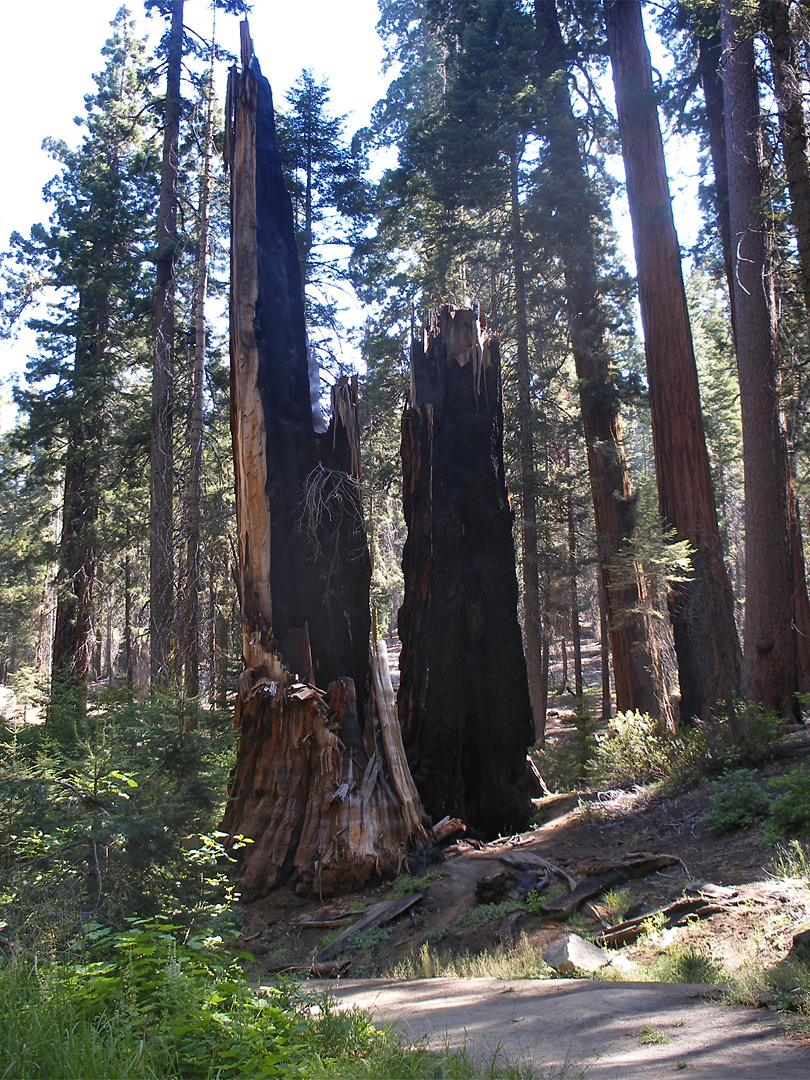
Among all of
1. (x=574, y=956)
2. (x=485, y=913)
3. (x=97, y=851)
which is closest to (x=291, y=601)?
(x=485, y=913)

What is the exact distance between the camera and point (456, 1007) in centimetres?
418

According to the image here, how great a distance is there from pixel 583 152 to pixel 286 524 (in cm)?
1350

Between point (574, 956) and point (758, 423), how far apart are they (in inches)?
372

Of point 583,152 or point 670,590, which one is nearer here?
point 670,590

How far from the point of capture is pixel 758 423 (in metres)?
11.6

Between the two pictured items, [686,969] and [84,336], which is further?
[84,336]

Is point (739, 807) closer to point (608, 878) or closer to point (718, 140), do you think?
point (608, 878)

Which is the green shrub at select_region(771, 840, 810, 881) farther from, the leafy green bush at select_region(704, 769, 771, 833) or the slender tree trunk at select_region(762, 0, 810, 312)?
the slender tree trunk at select_region(762, 0, 810, 312)

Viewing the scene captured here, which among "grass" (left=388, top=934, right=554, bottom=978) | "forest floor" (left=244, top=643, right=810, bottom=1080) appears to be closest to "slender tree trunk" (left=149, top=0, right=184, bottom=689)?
"forest floor" (left=244, top=643, right=810, bottom=1080)

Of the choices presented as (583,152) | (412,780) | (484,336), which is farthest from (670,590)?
(583,152)

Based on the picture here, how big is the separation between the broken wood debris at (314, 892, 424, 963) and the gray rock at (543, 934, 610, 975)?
1835 millimetres

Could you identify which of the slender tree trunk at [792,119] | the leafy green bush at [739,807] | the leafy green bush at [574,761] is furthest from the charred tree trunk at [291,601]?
the slender tree trunk at [792,119]

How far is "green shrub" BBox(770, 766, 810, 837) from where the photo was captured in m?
6.06

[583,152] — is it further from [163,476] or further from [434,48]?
[434,48]
